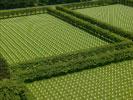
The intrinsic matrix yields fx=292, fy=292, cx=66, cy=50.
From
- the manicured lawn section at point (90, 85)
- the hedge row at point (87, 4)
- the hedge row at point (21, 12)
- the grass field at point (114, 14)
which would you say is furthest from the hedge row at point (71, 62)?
the hedge row at point (87, 4)

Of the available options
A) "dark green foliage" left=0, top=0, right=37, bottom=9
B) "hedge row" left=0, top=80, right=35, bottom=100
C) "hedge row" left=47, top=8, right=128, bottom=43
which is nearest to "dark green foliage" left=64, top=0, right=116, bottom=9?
"hedge row" left=47, top=8, right=128, bottom=43

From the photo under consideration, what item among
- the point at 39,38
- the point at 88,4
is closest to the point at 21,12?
the point at 39,38

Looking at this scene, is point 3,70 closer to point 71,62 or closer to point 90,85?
point 71,62

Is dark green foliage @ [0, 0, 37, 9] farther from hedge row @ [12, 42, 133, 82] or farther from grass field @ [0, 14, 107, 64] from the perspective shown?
hedge row @ [12, 42, 133, 82]

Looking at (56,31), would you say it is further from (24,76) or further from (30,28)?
(24,76)

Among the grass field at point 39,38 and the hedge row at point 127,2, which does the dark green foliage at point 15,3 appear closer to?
the grass field at point 39,38

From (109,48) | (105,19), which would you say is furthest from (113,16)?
(109,48)
